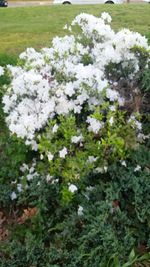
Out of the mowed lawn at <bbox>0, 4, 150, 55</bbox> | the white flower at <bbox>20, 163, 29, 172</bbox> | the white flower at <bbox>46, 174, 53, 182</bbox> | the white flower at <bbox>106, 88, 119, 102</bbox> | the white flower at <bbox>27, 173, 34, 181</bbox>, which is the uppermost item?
the mowed lawn at <bbox>0, 4, 150, 55</bbox>

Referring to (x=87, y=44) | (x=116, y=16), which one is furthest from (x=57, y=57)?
(x=116, y=16)

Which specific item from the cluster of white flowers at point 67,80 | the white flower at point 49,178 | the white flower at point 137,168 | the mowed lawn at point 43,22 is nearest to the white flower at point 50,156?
the cluster of white flowers at point 67,80

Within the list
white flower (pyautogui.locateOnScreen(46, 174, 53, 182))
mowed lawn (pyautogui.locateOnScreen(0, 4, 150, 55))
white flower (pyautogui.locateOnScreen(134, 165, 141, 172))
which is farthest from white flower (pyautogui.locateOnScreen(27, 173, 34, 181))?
mowed lawn (pyautogui.locateOnScreen(0, 4, 150, 55))

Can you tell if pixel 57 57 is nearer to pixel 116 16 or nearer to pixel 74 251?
pixel 74 251

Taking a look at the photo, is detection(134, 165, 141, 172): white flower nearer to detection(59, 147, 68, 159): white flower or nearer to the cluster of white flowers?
the cluster of white flowers

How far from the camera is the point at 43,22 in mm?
11609

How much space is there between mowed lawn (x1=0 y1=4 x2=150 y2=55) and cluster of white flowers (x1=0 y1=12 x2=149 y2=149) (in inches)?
137

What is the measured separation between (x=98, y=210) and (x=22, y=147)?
0.78 metres

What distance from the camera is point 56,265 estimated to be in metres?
3.87

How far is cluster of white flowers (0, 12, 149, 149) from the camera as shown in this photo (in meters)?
4.29

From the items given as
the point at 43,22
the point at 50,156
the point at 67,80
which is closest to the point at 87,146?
the point at 50,156

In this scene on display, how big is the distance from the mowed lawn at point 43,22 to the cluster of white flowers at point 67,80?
3.47 metres

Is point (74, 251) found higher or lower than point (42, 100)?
lower

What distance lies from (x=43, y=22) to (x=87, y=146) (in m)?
7.84
